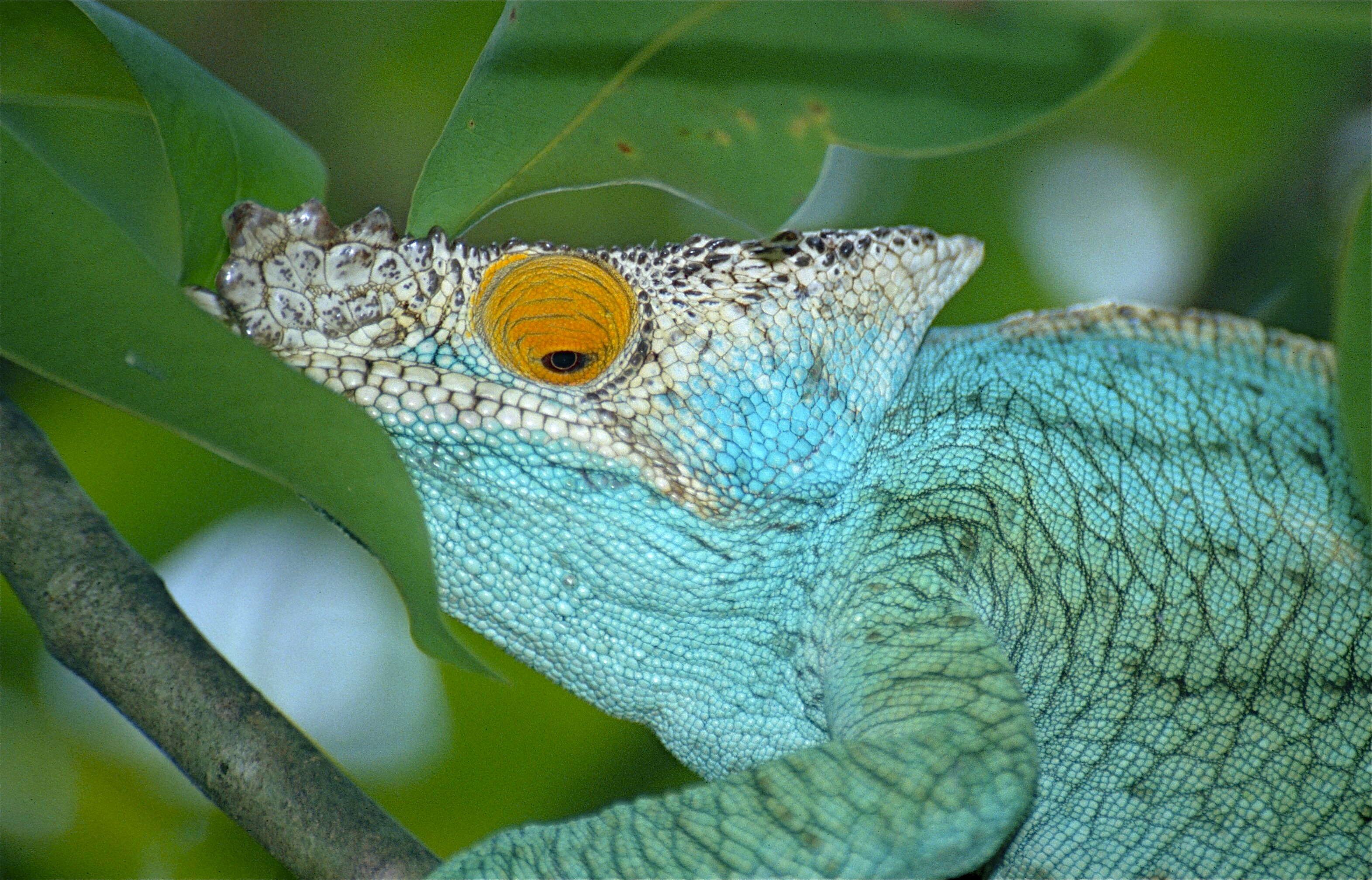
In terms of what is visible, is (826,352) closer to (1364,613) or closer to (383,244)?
(383,244)

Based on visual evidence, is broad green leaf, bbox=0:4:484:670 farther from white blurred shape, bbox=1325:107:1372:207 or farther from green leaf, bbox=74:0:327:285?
white blurred shape, bbox=1325:107:1372:207

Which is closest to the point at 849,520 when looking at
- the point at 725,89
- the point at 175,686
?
the point at 725,89

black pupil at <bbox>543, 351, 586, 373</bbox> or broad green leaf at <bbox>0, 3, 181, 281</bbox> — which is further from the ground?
broad green leaf at <bbox>0, 3, 181, 281</bbox>

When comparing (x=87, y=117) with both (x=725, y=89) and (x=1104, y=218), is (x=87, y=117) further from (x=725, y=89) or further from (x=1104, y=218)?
(x=1104, y=218)

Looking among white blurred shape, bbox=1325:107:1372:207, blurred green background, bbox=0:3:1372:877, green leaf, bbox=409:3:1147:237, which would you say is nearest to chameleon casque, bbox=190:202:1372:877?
green leaf, bbox=409:3:1147:237

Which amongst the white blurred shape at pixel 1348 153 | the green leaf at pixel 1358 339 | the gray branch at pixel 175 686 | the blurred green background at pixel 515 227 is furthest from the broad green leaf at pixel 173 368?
the white blurred shape at pixel 1348 153

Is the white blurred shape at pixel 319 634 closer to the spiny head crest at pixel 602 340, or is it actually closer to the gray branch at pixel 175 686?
the gray branch at pixel 175 686
